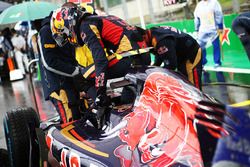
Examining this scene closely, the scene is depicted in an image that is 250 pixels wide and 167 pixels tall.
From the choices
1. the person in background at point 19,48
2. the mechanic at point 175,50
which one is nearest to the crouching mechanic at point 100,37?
the mechanic at point 175,50

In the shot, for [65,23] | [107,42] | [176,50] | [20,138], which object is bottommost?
[20,138]

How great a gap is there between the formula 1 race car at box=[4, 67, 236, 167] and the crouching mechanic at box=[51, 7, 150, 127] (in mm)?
296

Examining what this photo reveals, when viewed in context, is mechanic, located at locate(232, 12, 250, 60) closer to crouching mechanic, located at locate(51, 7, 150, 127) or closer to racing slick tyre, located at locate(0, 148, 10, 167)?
crouching mechanic, located at locate(51, 7, 150, 127)

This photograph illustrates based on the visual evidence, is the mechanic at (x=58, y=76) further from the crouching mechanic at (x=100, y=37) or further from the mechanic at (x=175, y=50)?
the mechanic at (x=175, y=50)

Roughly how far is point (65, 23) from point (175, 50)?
1.14 metres

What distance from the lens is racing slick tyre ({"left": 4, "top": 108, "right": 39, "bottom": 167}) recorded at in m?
3.70

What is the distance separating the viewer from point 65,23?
3.82 meters

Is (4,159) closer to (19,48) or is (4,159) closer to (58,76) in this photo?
(58,76)

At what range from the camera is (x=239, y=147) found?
1.63 metres

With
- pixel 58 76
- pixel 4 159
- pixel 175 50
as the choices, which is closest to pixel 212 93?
pixel 175 50

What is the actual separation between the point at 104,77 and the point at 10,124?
3.40ft

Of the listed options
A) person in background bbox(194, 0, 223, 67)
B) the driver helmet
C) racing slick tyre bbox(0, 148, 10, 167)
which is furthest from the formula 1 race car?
person in background bbox(194, 0, 223, 67)

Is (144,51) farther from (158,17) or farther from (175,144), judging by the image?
(158,17)

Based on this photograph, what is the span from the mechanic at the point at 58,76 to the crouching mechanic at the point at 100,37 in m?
0.61
